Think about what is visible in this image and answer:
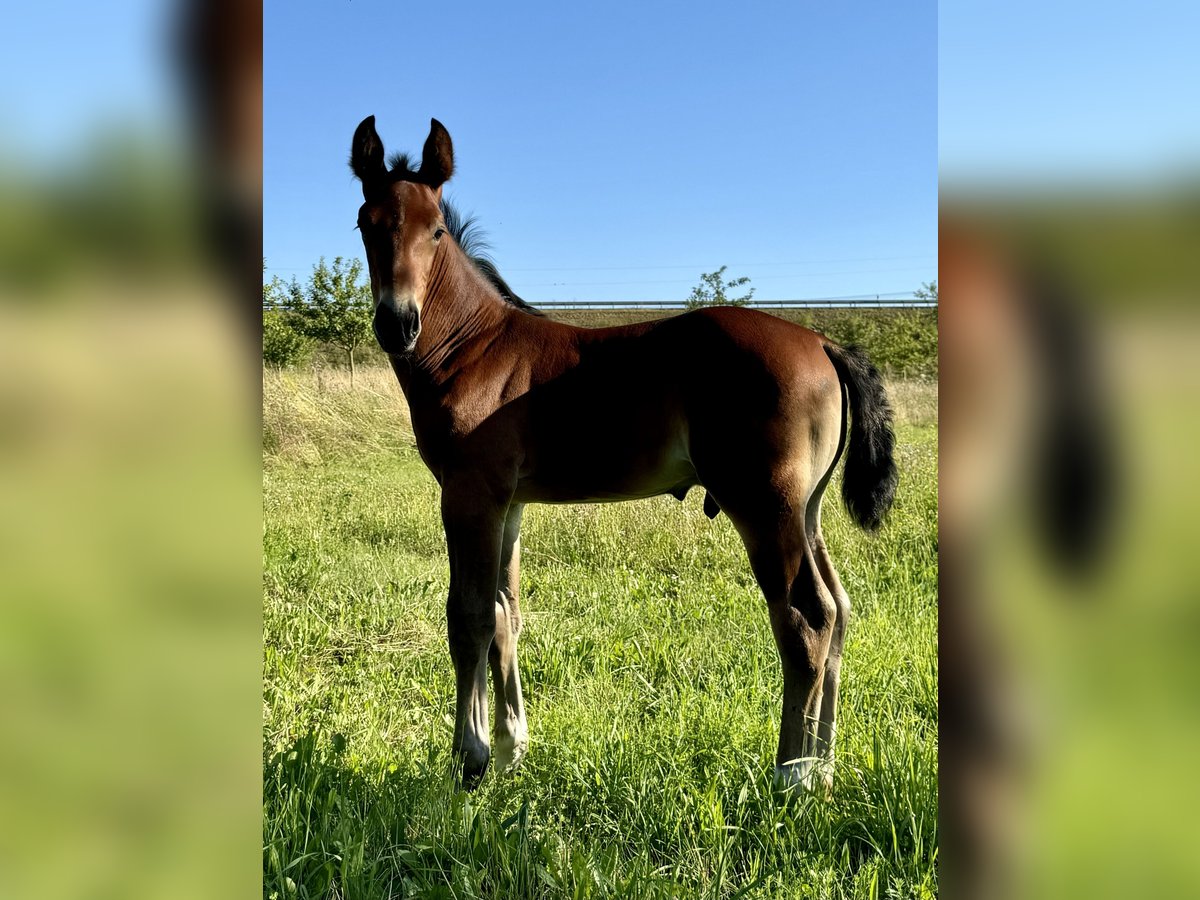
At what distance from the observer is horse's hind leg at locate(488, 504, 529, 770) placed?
11.1ft

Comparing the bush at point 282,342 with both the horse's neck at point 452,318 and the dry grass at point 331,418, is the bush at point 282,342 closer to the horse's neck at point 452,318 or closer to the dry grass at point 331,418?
the dry grass at point 331,418

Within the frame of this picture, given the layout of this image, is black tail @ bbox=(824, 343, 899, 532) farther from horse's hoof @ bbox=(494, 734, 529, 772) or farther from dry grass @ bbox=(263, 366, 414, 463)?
dry grass @ bbox=(263, 366, 414, 463)

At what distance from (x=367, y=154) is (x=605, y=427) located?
1.40 meters

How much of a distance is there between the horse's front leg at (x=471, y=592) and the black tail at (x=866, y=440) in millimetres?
1437

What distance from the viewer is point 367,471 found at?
1145cm

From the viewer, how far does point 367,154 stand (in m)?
3.06

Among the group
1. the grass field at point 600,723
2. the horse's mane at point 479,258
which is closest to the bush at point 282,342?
the grass field at point 600,723

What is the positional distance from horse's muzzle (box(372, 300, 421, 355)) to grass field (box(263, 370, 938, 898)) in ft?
4.94

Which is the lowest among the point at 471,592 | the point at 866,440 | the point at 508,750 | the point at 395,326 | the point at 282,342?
the point at 508,750
